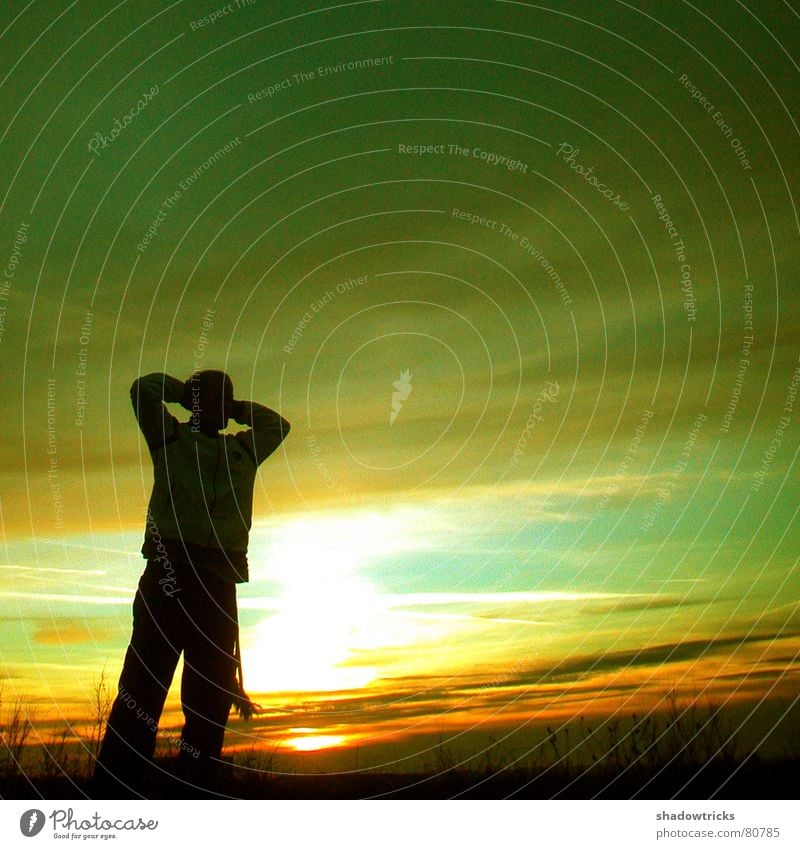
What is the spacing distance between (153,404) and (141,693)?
1580 millimetres

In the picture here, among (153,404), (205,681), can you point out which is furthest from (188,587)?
(153,404)

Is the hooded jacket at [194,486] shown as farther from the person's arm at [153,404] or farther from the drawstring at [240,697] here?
the drawstring at [240,697]

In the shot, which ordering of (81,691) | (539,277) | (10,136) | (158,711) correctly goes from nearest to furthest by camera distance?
(158,711), (81,691), (10,136), (539,277)

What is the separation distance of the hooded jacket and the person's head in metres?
0.07

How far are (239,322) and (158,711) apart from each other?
2.80 m

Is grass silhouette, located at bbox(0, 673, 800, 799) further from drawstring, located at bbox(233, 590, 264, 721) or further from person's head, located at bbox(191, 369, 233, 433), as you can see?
person's head, located at bbox(191, 369, 233, 433)

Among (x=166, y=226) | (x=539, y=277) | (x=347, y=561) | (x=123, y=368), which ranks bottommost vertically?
(x=347, y=561)

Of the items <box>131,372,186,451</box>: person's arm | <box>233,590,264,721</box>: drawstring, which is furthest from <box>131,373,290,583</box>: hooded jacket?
<box>233,590,264,721</box>: drawstring

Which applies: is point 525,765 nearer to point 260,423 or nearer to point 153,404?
point 260,423

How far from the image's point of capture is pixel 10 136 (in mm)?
6551

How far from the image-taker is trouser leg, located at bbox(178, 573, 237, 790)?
215 inches
